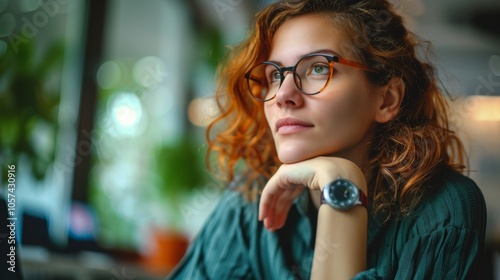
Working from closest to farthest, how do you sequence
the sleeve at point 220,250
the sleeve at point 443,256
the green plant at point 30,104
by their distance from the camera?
the sleeve at point 443,256
the sleeve at point 220,250
the green plant at point 30,104

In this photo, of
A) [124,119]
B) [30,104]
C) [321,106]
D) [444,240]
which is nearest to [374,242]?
[444,240]

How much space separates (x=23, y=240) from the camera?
1687 millimetres

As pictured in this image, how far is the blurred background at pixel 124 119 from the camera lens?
1.60 meters

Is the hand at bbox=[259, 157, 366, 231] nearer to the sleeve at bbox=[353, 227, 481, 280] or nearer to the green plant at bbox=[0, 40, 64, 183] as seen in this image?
the sleeve at bbox=[353, 227, 481, 280]

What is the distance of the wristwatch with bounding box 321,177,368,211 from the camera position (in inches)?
26.6

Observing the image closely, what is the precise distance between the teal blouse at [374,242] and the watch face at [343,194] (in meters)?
0.05

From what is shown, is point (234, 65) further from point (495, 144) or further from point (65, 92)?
point (495, 144)

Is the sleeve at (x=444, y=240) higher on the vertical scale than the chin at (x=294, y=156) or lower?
lower

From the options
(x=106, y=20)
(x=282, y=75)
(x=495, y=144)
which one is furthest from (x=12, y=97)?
(x=495, y=144)

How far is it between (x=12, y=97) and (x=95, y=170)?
0.59 meters

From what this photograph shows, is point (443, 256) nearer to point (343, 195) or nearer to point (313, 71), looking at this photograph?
point (343, 195)

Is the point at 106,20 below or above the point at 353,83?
above

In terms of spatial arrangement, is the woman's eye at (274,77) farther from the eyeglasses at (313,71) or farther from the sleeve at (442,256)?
the sleeve at (442,256)

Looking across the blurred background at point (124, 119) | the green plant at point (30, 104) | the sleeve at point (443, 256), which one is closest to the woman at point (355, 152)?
the sleeve at point (443, 256)
